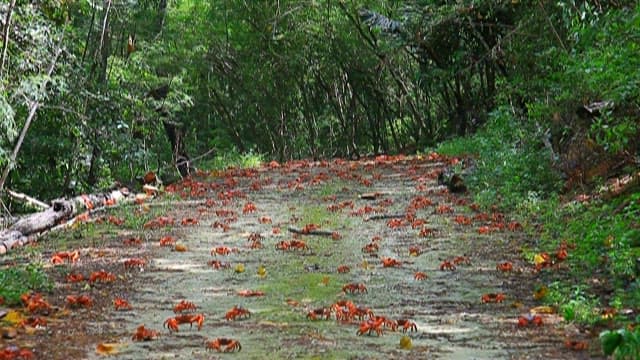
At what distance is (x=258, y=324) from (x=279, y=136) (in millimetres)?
25634

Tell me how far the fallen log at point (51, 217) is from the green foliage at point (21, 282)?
2720 mm

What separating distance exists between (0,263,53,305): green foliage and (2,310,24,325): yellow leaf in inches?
19.8

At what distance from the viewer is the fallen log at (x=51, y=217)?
35.1 feet

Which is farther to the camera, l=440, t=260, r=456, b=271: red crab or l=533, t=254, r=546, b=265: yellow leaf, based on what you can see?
l=440, t=260, r=456, b=271: red crab

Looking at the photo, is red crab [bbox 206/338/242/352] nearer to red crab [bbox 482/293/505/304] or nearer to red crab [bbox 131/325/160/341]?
red crab [bbox 131/325/160/341]

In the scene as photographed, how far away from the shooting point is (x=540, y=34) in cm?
1395

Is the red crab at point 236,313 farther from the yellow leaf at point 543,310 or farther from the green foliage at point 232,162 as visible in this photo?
the green foliage at point 232,162

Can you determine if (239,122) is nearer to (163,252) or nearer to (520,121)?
(520,121)

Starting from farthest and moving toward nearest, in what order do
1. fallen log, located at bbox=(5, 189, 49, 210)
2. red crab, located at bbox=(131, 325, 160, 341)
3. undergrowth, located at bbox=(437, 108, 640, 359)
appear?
fallen log, located at bbox=(5, 189, 49, 210), undergrowth, located at bbox=(437, 108, 640, 359), red crab, located at bbox=(131, 325, 160, 341)

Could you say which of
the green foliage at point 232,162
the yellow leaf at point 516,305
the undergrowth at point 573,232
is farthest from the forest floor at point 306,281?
the green foliage at point 232,162

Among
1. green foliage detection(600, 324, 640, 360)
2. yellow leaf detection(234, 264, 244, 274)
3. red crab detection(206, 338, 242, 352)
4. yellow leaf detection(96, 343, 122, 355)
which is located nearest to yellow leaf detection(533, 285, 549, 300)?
green foliage detection(600, 324, 640, 360)

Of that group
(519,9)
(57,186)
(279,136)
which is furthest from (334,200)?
(279,136)

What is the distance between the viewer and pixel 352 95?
30.5 meters

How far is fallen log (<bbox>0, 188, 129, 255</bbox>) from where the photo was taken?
35.1 ft
